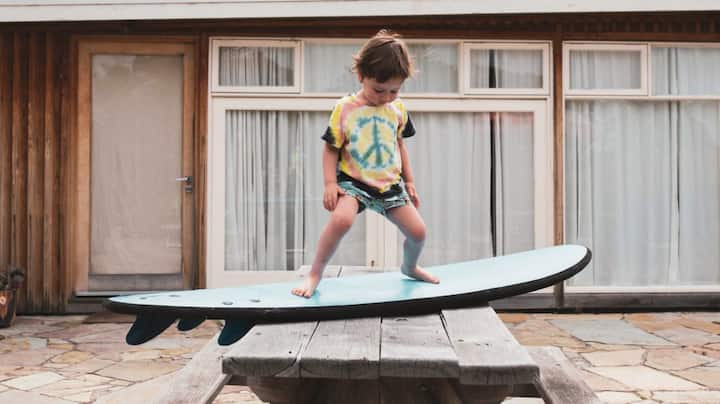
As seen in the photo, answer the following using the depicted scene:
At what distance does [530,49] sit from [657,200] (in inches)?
74.9

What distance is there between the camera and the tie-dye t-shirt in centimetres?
240

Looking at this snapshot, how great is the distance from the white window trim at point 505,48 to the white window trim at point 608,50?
174 millimetres

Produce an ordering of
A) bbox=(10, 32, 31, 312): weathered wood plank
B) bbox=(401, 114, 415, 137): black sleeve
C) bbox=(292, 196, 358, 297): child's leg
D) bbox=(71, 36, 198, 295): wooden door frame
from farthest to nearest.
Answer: bbox=(71, 36, 198, 295): wooden door frame → bbox=(10, 32, 31, 312): weathered wood plank → bbox=(401, 114, 415, 137): black sleeve → bbox=(292, 196, 358, 297): child's leg

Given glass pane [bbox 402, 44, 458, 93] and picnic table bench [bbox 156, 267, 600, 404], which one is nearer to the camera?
picnic table bench [bbox 156, 267, 600, 404]

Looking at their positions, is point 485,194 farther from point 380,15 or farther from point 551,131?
point 380,15

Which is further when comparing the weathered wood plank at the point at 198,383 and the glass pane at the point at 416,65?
the glass pane at the point at 416,65

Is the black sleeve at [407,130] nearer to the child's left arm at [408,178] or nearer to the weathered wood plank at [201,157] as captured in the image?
the child's left arm at [408,178]

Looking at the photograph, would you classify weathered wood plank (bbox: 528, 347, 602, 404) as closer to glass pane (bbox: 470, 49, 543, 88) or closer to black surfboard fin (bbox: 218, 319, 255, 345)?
black surfboard fin (bbox: 218, 319, 255, 345)

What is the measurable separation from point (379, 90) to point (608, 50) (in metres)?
5.04

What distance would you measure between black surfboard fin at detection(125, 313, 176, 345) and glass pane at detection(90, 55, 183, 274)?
472cm

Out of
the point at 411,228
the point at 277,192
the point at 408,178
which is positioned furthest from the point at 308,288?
the point at 277,192

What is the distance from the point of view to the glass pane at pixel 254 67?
6672 millimetres

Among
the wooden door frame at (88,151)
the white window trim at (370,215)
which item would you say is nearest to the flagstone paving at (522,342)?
the wooden door frame at (88,151)

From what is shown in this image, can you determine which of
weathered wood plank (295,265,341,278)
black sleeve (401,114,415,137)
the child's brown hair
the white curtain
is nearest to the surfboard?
weathered wood plank (295,265,341,278)
